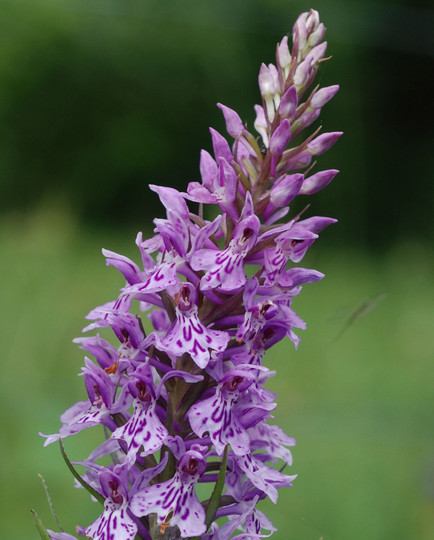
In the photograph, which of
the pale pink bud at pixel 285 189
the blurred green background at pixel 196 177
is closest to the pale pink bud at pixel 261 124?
the pale pink bud at pixel 285 189

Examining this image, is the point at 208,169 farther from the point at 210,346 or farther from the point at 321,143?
the point at 210,346

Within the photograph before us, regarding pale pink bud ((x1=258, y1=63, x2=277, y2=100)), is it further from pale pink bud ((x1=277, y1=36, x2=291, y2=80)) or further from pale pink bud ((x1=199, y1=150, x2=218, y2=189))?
pale pink bud ((x1=199, y1=150, x2=218, y2=189))

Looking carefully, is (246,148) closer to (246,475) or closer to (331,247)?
(246,475)

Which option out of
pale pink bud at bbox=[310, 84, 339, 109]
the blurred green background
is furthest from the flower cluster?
the blurred green background

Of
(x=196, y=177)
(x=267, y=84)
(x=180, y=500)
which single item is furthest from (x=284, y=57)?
(x=196, y=177)

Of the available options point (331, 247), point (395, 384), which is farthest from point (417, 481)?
point (331, 247)

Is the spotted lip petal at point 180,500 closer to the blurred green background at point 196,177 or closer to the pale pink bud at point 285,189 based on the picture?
the pale pink bud at point 285,189
